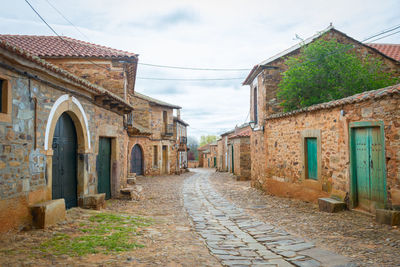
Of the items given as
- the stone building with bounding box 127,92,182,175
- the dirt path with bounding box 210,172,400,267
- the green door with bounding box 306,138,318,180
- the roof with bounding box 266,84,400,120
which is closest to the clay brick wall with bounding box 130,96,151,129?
the stone building with bounding box 127,92,182,175

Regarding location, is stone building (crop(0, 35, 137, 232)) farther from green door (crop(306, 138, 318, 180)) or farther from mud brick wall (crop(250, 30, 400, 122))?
green door (crop(306, 138, 318, 180))

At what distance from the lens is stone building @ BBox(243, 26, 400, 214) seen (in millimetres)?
6996

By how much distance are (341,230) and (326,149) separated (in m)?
2.89

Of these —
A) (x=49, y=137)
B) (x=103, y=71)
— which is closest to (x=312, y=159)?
(x=49, y=137)

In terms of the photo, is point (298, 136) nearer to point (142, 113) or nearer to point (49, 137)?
point (49, 137)

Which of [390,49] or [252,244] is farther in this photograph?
[390,49]

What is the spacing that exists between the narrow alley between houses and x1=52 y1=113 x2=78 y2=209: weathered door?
0.66 m

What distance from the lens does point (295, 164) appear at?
952cm

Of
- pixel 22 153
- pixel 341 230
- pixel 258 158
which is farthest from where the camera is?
pixel 258 158

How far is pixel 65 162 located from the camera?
7090mm

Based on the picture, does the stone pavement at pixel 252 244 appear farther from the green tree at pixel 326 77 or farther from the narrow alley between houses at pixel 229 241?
the green tree at pixel 326 77

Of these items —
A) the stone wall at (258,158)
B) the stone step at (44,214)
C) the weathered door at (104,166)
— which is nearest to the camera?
the stone step at (44,214)

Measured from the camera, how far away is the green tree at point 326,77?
1026cm

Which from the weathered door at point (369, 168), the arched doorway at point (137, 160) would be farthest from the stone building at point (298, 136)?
the arched doorway at point (137, 160)
